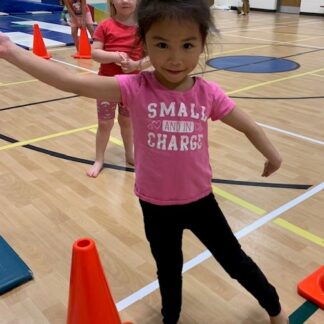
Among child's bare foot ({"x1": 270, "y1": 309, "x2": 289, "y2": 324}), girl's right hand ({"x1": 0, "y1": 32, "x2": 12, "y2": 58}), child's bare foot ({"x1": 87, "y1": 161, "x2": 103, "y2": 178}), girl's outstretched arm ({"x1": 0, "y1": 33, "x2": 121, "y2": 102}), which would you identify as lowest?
child's bare foot ({"x1": 87, "y1": 161, "x2": 103, "y2": 178})

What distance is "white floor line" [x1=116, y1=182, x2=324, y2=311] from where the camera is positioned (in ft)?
5.30

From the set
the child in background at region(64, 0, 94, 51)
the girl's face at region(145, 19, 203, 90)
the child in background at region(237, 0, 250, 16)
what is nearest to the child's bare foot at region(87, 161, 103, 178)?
the girl's face at region(145, 19, 203, 90)

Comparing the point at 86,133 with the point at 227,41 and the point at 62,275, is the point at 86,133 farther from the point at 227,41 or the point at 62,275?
the point at 227,41

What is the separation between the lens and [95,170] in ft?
8.57

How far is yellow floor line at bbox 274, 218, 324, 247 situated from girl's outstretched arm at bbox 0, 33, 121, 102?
126 cm

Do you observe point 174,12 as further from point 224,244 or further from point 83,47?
point 83,47

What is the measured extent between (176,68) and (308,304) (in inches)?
41.9

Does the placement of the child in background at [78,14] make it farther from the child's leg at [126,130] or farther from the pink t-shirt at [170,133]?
the pink t-shirt at [170,133]

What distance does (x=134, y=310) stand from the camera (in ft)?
5.13

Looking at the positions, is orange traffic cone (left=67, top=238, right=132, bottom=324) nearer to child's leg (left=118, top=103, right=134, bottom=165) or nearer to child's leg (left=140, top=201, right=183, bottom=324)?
child's leg (left=140, top=201, right=183, bottom=324)

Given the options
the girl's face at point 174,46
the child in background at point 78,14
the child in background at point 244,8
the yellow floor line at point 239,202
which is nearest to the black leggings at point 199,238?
the girl's face at point 174,46

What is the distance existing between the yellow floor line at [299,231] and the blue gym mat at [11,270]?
1.21m

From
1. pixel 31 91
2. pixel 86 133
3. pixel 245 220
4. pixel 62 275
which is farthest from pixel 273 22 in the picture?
pixel 62 275

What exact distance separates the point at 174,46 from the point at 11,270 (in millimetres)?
1176
